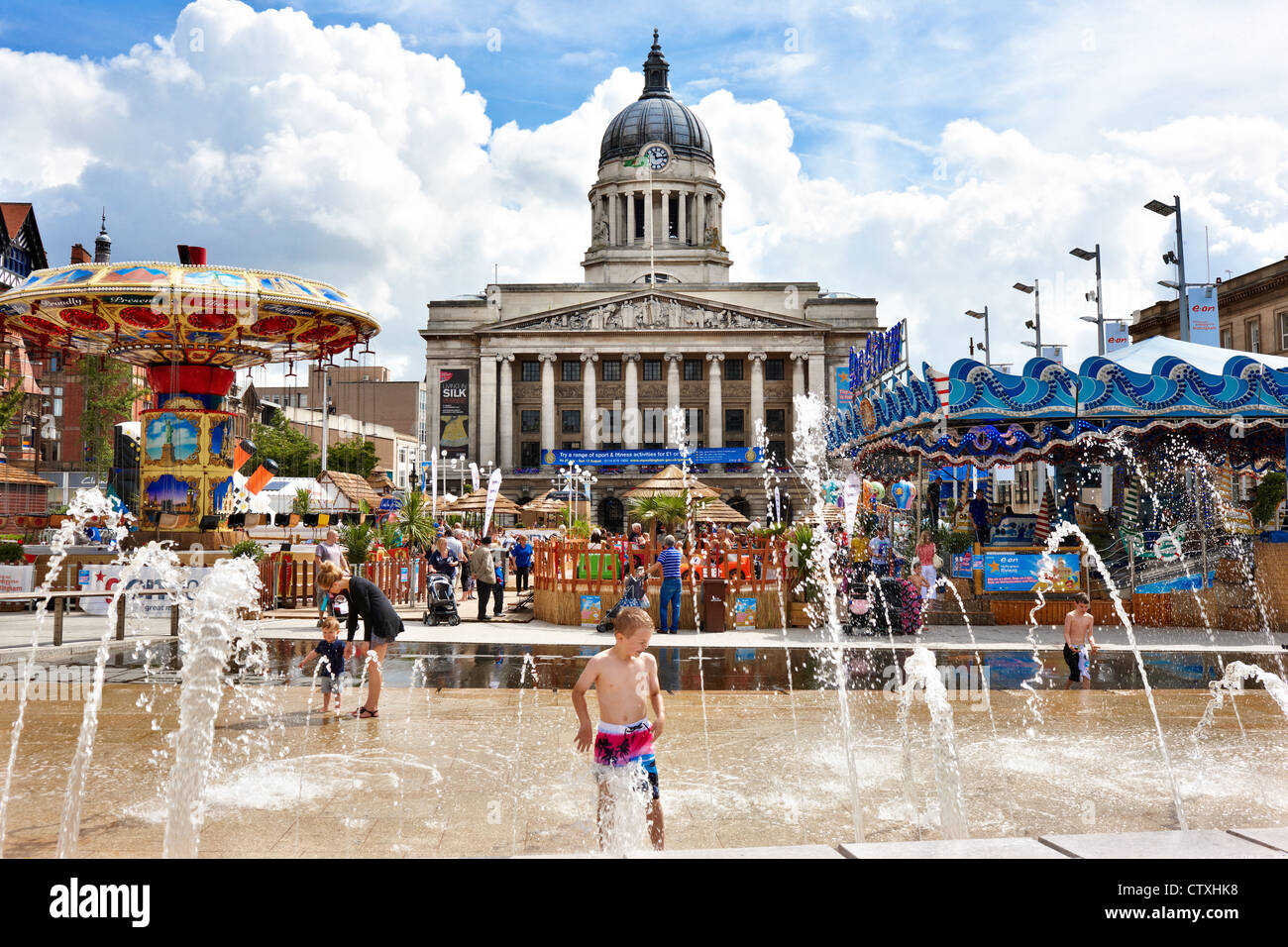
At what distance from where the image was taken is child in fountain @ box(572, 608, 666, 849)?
16.1 ft

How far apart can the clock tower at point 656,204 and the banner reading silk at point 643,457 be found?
2352 cm

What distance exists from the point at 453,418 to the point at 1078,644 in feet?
220

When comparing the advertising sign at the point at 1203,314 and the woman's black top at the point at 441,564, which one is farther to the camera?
the advertising sign at the point at 1203,314

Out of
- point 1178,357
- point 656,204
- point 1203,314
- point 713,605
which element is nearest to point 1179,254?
point 1203,314

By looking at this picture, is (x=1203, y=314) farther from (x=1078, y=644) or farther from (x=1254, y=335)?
(x=1254, y=335)

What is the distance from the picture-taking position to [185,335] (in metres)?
22.2

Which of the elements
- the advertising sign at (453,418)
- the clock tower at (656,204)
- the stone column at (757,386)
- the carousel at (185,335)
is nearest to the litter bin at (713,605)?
the carousel at (185,335)

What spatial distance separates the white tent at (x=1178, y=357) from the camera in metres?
18.1

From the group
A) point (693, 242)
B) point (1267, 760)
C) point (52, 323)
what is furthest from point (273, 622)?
point (693, 242)

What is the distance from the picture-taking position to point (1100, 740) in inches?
314

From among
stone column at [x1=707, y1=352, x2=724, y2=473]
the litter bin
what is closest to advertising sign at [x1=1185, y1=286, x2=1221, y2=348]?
the litter bin

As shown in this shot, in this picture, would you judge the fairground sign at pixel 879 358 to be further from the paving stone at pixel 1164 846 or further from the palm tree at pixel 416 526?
the paving stone at pixel 1164 846

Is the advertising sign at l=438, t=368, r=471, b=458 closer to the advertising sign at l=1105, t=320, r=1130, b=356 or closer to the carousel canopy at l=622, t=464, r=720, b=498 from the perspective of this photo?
the carousel canopy at l=622, t=464, r=720, b=498
